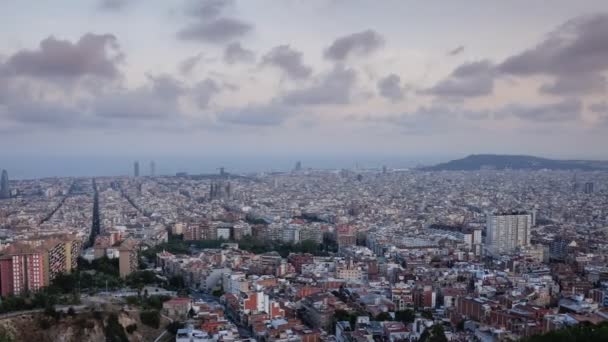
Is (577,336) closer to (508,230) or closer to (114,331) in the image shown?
(114,331)

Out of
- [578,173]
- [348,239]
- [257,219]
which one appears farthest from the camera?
[578,173]

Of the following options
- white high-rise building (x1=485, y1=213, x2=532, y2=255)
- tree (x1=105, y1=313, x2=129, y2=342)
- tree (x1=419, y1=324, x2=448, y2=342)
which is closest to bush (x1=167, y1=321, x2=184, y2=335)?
tree (x1=105, y1=313, x2=129, y2=342)

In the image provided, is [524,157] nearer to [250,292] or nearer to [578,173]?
[578,173]

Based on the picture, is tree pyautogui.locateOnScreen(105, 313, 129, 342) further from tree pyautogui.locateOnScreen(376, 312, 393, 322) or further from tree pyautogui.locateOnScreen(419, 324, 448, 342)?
tree pyautogui.locateOnScreen(419, 324, 448, 342)

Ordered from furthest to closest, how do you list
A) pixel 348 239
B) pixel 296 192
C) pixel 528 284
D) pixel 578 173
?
pixel 578 173, pixel 296 192, pixel 348 239, pixel 528 284

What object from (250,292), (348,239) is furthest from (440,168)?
(250,292)
